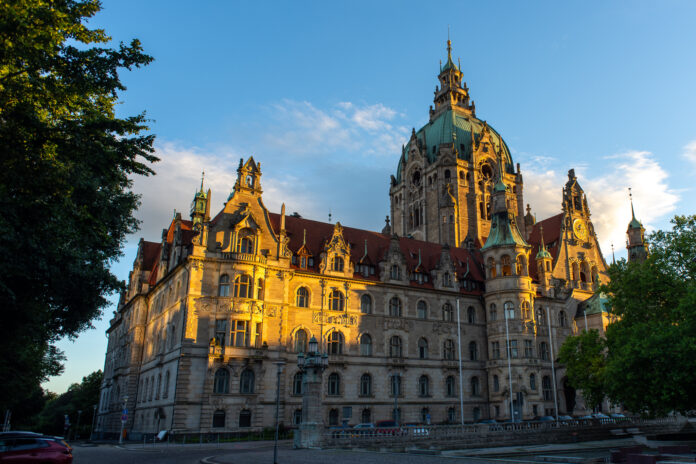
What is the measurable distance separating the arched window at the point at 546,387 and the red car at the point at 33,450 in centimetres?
4509

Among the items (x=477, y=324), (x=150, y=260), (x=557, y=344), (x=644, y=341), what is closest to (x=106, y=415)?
(x=150, y=260)

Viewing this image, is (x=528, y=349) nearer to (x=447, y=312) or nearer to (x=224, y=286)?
(x=447, y=312)

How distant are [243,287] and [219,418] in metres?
10.1

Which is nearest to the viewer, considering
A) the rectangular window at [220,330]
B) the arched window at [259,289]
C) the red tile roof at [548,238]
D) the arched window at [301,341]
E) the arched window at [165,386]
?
the rectangular window at [220,330]

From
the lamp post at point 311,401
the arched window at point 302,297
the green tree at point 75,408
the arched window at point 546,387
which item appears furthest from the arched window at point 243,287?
the green tree at point 75,408

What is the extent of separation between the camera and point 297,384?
45.6 meters

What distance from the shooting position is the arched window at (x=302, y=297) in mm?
47781

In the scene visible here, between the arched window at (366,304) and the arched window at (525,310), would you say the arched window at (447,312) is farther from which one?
the arched window at (366,304)

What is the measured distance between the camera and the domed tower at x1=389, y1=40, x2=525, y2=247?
76.9 m

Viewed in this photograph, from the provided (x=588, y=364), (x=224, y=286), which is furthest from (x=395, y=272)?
(x=588, y=364)

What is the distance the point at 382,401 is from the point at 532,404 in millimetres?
14860

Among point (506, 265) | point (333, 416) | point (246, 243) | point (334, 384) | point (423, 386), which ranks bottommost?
point (333, 416)

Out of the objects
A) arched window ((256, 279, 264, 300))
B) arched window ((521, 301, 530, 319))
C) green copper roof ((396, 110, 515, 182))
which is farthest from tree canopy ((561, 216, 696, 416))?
green copper roof ((396, 110, 515, 182))

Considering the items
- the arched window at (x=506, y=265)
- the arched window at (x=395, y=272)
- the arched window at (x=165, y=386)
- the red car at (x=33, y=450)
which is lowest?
the red car at (x=33, y=450)
